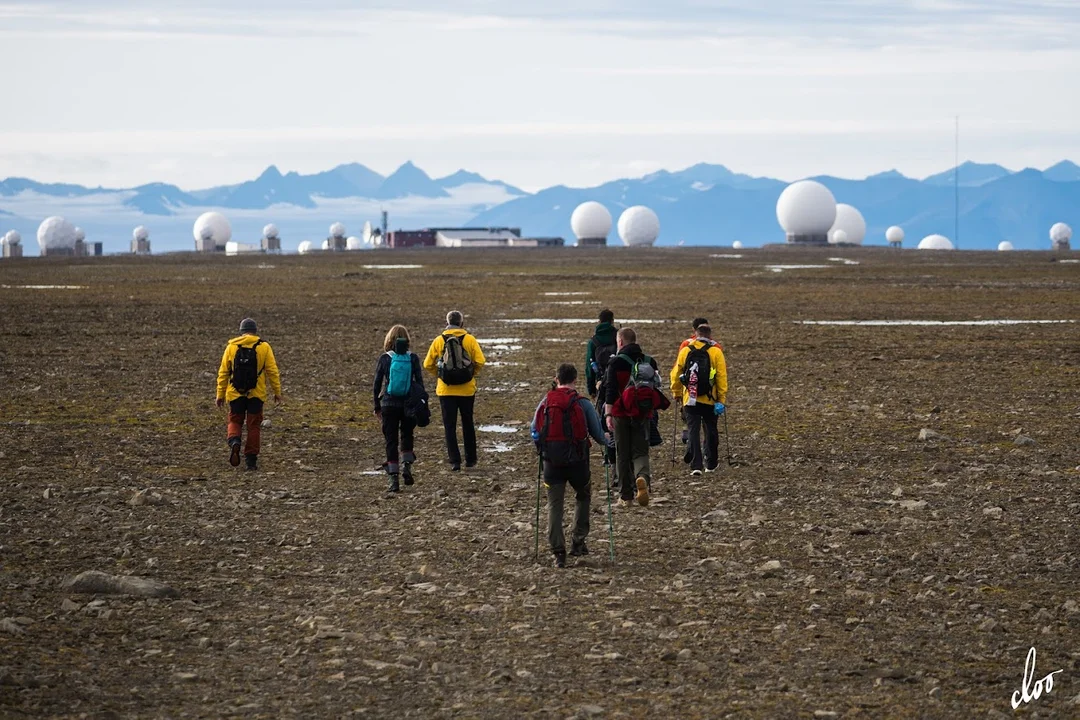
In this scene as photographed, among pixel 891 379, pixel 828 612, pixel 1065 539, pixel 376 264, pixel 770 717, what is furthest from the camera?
pixel 376 264

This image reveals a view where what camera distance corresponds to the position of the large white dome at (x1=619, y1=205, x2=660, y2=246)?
17338 cm

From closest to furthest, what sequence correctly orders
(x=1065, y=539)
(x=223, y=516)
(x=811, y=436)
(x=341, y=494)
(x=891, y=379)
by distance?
(x=1065, y=539) < (x=223, y=516) < (x=341, y=494) < (x=811, y=436) < (x=891, y=379)

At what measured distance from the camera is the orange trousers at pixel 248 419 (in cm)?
1734

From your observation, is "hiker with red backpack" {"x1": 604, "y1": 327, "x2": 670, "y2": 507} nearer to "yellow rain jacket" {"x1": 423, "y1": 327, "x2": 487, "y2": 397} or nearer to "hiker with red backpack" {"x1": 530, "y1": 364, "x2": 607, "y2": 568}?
"yellow rain jacket" {"x1": 423, "y1": 327, "x2": 487, "y2": 397}

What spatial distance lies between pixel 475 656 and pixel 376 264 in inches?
3513

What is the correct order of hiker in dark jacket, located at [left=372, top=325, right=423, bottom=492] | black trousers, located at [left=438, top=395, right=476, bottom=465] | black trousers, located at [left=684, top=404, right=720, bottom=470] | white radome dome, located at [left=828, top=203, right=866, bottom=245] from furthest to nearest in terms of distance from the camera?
white radome dome, located at [left=828, top=203, right=866, bottom=245] → black trousers, located at [left=438, top=395, right=476, bottom=465] → black trousers, located at [left=684, top=404, right=720, bottom=470] → hiker in dark jacket, located at [left=372, top=325, right=423, bottom=492]

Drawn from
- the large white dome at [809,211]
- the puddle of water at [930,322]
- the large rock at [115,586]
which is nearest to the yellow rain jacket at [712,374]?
the large rock at [115,586]

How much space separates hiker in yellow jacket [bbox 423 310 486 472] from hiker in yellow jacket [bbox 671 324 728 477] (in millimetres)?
2214

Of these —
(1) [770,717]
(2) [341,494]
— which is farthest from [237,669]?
(2) [341,494]

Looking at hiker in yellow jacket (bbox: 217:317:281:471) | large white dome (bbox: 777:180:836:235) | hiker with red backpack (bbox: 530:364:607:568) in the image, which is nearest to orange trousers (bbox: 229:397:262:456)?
hiker in yellow jacket (bbox: 217:317:281:471)

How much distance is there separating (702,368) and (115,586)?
6962 mm

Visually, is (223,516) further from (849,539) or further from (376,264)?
(376,264)

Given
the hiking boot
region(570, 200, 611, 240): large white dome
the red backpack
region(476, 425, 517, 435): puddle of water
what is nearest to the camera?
the red backpack

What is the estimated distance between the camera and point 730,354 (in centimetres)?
3169
